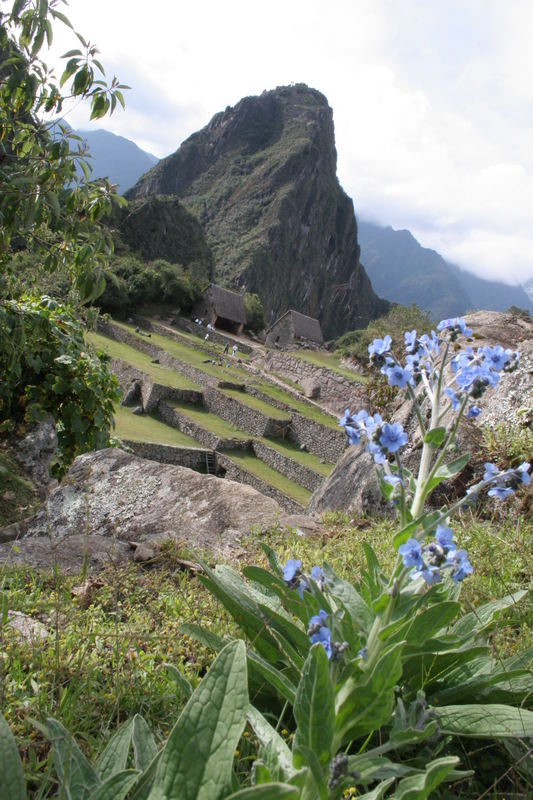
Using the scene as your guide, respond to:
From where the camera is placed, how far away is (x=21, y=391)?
18.2ft

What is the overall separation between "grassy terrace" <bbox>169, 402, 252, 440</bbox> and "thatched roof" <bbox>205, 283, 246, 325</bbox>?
20094mm

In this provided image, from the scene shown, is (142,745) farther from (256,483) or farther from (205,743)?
(256,483)

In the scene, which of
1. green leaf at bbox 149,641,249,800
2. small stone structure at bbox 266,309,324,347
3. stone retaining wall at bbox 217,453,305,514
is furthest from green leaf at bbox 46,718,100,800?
small stone structure at bbox 266,309,324,347

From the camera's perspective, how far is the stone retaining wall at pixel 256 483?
1678cm

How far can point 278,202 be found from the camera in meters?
114

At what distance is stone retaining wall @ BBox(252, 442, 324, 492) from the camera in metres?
18.8

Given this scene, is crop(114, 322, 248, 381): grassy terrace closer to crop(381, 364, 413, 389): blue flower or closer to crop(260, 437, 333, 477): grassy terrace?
crop(260, 437, 333, 477): grassy terrace

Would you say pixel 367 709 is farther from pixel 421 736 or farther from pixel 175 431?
pixel 175 431

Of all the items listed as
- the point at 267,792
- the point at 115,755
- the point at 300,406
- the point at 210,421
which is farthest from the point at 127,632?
the point at 300,406

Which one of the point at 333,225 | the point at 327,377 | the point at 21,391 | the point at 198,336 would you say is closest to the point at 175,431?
the point at 327,377

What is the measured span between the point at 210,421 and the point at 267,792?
2109 cm

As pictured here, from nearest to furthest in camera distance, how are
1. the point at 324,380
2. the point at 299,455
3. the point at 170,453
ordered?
the point at 170,453
the point at 299,455
the point at 324,380

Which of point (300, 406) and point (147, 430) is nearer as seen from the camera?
point (147, 430)

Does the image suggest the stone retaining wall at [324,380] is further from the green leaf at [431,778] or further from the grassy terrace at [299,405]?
the green leaf at [431,778]
